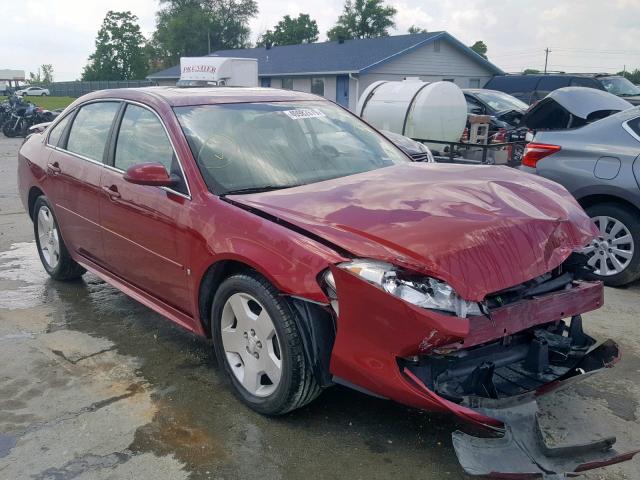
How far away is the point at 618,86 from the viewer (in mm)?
17594

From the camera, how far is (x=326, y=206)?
3115 mm

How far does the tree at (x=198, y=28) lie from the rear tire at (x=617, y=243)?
6194 cm

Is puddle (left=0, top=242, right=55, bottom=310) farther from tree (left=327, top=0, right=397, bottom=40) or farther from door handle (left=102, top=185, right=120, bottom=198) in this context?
tree (left=327, top=0, right=397, bottom=40)

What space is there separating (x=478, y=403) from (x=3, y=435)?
7.95 ft

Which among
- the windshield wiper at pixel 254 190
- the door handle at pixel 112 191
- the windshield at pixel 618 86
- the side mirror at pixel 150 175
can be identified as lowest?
the door handle at pixel 112 191

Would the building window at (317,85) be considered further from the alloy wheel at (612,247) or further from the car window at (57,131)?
the alloy wheel at (612,247)

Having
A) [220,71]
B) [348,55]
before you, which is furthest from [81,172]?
[348,55]

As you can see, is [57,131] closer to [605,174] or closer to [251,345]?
[251,345]

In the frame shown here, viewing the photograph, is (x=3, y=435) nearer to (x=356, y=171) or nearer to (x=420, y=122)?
(x=356, y=171)

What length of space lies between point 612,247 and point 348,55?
28.3 meters

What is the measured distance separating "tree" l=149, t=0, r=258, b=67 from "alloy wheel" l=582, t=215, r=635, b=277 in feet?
203

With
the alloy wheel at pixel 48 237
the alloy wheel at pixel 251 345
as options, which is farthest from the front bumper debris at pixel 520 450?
the alloy wheel at pixel 48 237

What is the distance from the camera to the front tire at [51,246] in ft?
17.5

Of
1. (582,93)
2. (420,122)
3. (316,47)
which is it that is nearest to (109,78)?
(316,47)
